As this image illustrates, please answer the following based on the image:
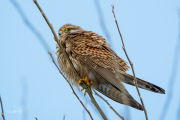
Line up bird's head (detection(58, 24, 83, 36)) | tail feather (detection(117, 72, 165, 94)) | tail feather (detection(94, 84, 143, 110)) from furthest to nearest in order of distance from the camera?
bird's head (detection(58, 24, 83, 36)), tail feather (detection(94, 84, 143, 110)), tail feather (detection(117, 72, 165, 94))

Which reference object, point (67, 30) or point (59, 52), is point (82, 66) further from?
point (67, 30)

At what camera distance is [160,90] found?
3.23 m

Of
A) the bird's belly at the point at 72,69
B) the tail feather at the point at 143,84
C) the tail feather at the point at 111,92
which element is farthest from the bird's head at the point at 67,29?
the tail feather at the point at 143,84

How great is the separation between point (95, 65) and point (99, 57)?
0.18 metres

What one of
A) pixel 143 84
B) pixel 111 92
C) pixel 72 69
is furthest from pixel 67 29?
pixel 143 84

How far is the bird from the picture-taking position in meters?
3.52

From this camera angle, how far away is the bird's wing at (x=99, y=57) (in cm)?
348

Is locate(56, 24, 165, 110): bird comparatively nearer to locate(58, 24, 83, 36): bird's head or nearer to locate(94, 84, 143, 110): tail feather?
locate(94, 84, 143, 110): tail feather

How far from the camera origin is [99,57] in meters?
3.71

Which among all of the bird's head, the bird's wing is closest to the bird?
the bird's wing

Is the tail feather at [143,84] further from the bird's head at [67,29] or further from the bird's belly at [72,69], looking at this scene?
the bird's head at [67,29]

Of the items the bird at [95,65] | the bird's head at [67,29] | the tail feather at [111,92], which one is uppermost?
the bird's head at [67,29]

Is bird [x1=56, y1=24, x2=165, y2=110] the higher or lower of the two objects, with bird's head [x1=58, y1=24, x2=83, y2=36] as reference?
lower

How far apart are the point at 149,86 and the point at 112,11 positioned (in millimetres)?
1393
